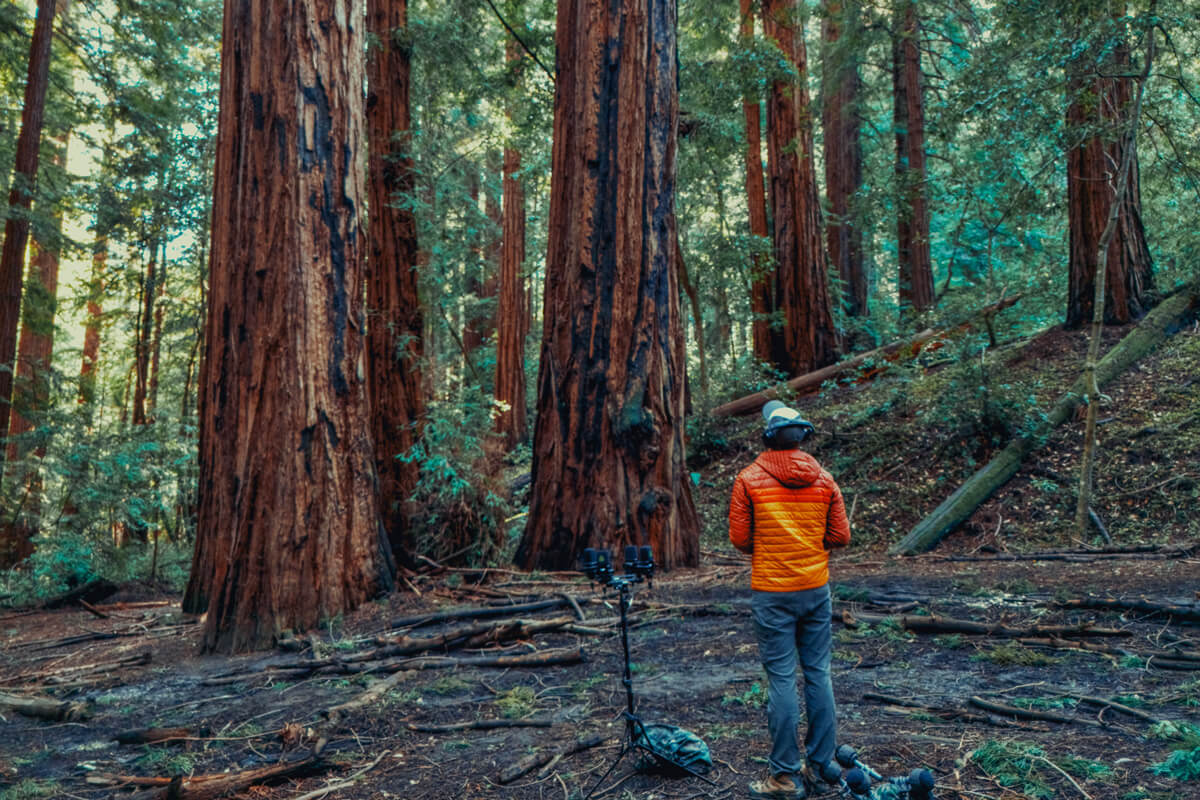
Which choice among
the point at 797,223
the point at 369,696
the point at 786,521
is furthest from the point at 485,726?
the point at 797,223

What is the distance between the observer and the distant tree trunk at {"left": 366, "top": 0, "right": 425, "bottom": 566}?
1002 centimetres

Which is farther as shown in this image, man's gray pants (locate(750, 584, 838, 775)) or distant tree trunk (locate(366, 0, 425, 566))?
distant tree trunk (locate(366, 0, 425, 566))

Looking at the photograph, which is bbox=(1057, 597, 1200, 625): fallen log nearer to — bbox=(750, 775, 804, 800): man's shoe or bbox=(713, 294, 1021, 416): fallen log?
bbox=(750, 775, 804, 800): man's shoe

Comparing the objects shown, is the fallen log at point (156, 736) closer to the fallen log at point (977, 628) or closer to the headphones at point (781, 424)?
the headphones at point (781, 424)

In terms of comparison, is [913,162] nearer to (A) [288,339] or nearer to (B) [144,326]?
(A) [288,339]

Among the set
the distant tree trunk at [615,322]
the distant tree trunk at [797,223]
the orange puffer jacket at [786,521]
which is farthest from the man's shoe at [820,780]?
the distant tree trunk at [797,223]

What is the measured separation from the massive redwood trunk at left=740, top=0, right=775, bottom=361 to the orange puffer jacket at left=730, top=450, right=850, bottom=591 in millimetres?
12674

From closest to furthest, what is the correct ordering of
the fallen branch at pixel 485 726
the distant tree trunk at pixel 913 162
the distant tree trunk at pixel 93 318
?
the fallen branch at pixel 485 726, the distant tree trunk at pixel 93 318, the distant tree trunk at pixel 913 162

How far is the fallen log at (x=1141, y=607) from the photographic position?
572cm

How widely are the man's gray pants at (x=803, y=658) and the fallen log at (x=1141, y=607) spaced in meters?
3.57

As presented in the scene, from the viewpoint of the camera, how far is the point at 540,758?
13.0ft

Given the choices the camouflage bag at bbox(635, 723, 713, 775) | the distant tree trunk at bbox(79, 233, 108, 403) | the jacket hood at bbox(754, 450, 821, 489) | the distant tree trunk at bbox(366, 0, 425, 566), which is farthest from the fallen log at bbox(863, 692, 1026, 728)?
the distant tree trunk at bbox(79, 233, 108, 403)

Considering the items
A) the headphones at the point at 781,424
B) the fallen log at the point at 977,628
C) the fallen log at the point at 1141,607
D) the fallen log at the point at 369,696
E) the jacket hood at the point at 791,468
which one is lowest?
the fallen log at the point at 369,696

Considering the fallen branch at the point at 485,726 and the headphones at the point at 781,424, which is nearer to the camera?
the headphones at the point at 781,424
